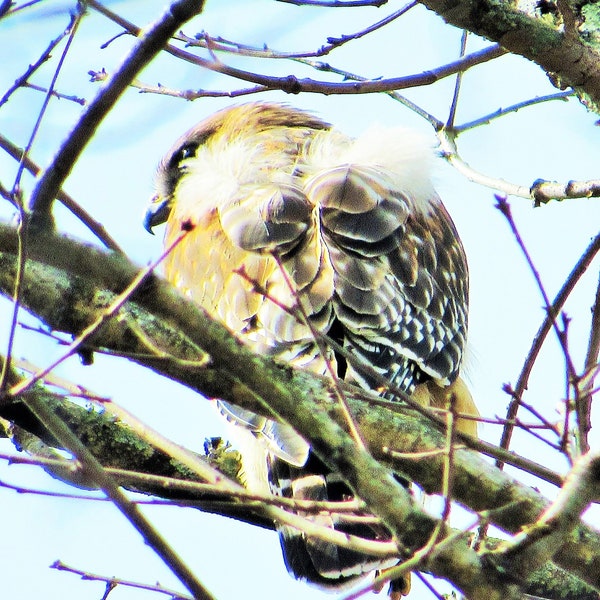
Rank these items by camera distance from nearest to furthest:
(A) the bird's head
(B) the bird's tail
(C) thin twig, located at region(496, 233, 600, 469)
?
(C) thin twig, located at region(496, 233, 600, 469) → (B) the bird's tail → (A) the bird's head

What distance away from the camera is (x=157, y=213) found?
5.64 m

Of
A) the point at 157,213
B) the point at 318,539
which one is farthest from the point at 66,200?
the point at 157,213

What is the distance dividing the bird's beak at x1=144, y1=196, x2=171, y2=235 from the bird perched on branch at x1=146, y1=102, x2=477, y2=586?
203 millimetres

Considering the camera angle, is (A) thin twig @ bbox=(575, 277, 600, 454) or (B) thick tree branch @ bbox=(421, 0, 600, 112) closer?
(A) thin twig @ bbox=(575, 277, 600, 454)

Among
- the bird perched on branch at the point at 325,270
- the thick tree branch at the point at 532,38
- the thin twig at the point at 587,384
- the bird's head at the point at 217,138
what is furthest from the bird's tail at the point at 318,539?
the bird's head at the point at 217,138

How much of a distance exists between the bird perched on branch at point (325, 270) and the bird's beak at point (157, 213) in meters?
0.20

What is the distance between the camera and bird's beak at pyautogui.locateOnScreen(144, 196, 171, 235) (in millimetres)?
5637

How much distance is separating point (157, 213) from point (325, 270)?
1899 millimetres

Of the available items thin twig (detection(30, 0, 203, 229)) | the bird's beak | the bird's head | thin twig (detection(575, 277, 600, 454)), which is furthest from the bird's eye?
thin twig (detection(30, 0, 203, 229))

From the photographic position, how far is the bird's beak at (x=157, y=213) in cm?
564

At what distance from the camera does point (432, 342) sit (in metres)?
4.32

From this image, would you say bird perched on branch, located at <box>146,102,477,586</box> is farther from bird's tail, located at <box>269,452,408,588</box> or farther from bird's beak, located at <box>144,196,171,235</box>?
bird's beak, located at <box>144,196,171,235</box>

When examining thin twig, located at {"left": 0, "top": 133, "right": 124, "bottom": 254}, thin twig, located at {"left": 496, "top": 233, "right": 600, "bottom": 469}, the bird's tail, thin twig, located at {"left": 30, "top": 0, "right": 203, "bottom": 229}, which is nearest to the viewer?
thin twig, located at {"left": 30, "top": 0, "right": 203, "bottom": 229}

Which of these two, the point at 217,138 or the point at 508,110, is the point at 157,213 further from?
the point at 508,110
